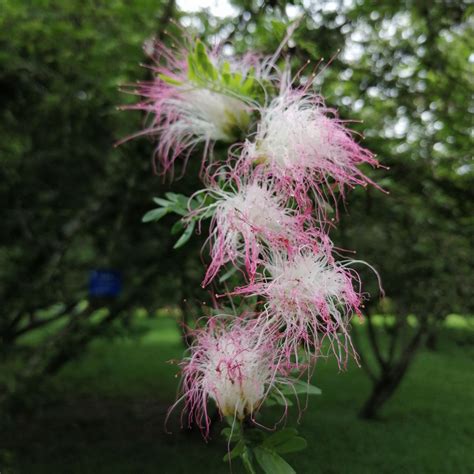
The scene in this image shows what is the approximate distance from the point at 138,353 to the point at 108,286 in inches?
349

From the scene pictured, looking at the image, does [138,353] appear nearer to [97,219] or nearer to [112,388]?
[112,388]

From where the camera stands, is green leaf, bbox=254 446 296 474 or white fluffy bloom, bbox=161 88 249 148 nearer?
green leaf, bbox=254 446 296 474

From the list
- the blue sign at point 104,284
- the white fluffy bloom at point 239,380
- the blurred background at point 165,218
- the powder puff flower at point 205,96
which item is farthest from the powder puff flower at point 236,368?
the blue sign at point 104,284

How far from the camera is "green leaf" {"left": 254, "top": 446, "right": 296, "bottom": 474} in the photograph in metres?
1.42

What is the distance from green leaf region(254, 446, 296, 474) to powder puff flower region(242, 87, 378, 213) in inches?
23.4

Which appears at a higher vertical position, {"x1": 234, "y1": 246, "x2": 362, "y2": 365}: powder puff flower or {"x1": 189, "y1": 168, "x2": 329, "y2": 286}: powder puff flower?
{"x1": 189, "y1": 168, "x2": 329, "y2": 286}: powder puff flower

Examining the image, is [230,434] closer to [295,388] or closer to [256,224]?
[295,388]

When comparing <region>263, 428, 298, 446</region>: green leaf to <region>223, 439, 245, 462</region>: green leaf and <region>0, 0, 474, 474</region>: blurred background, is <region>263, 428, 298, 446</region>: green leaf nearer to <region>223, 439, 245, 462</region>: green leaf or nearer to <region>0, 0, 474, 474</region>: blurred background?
<region>223, 439, 245, 462</region>: green leaf

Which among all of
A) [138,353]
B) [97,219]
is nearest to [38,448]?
[97,219]

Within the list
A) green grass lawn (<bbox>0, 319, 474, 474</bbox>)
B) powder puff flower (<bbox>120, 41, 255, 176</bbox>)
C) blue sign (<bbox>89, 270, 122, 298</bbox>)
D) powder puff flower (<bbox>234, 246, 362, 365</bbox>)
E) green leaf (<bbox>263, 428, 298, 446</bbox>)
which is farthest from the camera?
blue sign (<bbox>89, 270, 122, 298</bbox>)

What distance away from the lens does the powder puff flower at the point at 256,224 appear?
1375mm

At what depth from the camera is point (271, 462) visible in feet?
4.71

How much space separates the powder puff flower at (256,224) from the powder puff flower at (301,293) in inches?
1.3

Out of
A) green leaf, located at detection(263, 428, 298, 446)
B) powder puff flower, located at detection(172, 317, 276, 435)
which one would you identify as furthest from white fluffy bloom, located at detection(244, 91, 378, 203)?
green leaf, located at detection(263, 428, 298, 446)
